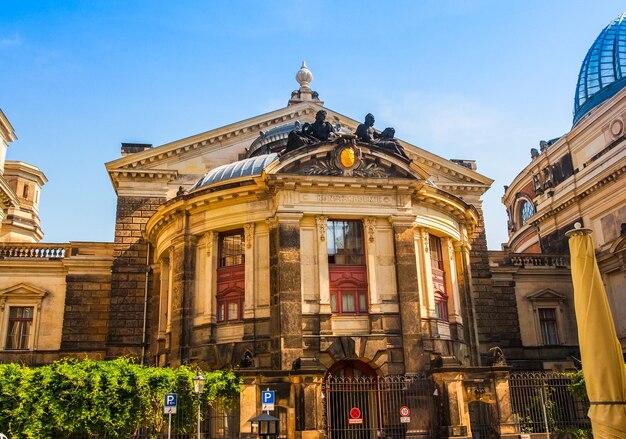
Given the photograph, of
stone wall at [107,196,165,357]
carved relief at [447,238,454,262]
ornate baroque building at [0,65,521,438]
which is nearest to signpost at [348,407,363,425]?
ornate baroque building at [0,65,521,438]

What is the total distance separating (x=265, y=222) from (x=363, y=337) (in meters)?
7.01

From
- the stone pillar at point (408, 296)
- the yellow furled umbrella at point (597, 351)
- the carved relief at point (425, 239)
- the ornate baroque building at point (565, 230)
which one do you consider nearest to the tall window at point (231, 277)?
the stone pillar at point (408, 296)

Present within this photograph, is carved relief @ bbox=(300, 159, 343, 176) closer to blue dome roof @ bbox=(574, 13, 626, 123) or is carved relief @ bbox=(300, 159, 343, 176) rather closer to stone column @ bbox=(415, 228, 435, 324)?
stone column @ bbox=(415, 228, 435, 324)

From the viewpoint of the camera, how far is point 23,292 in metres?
38.2

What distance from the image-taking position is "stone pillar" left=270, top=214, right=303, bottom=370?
2702cm

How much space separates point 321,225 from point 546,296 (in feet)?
69.1

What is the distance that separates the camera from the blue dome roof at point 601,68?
54812 millimetres

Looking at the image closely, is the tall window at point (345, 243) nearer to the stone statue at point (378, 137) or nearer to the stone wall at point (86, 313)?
the stone statue at point (378, 137)

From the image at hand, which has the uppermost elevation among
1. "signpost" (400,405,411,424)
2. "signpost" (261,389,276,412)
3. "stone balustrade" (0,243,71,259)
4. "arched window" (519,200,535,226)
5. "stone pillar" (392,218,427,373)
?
"arched window" (519,200,535,226)

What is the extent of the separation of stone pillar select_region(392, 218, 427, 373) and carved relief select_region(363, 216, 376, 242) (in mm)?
940

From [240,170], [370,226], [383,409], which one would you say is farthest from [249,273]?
[383,409]

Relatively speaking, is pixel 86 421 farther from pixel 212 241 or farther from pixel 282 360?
pixel 212 241

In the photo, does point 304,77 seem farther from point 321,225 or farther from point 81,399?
point 81,399

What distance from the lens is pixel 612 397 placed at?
12.1 metres
